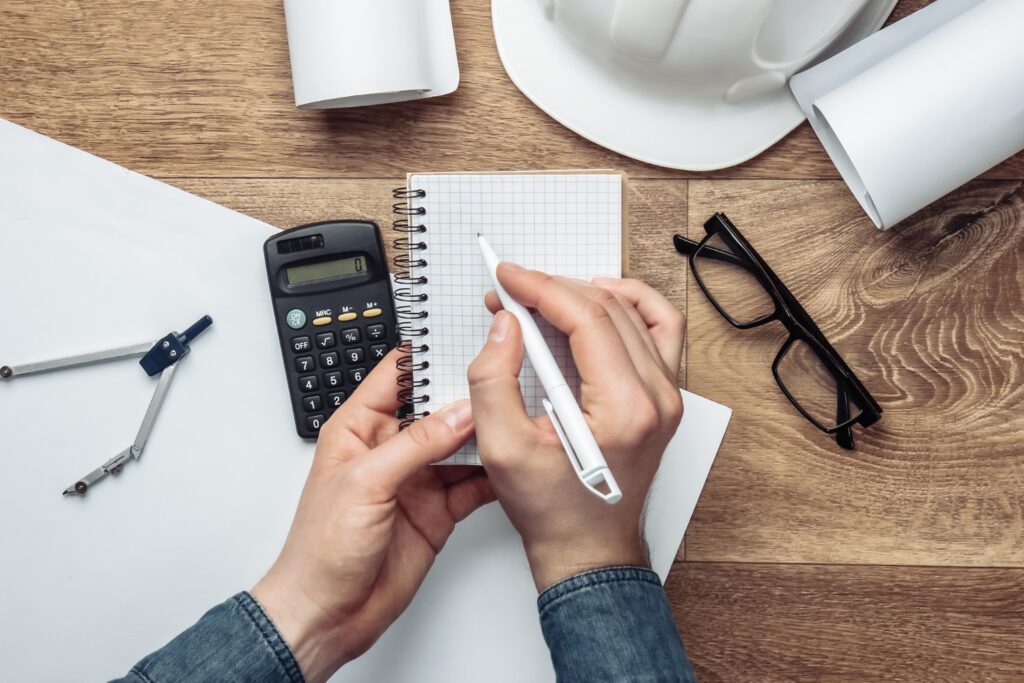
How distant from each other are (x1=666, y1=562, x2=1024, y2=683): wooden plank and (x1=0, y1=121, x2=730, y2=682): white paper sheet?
0.06 metres

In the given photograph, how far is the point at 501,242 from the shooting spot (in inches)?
18.1

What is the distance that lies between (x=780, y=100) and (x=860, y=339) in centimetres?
19

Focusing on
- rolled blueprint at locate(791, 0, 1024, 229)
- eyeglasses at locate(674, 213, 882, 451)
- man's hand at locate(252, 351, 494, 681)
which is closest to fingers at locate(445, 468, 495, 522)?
man's hand at locate(252, 351, 494, 681)

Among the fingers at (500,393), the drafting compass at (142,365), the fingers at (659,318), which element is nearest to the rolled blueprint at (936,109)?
the fingers at (659,318)

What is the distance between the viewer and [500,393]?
377 mm

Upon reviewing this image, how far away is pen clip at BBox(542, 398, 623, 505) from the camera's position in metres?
0.34

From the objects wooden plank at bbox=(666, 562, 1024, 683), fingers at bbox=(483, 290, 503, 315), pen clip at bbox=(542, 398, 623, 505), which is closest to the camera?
pen clip at bbox=(542, 398, 623, 505)

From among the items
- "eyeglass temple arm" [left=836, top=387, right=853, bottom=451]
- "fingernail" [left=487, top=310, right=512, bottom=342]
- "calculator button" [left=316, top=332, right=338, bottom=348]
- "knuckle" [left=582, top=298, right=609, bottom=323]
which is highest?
"knuckle" [left=582, top=298, right=609, bottom=323]

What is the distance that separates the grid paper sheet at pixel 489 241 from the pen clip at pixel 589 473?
0.08m

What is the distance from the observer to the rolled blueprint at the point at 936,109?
1.48ft

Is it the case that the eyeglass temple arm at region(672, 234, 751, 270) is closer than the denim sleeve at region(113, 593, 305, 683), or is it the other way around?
the denim sleeve at region(113, 593, 305, 683)

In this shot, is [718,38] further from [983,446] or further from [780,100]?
[983,446]

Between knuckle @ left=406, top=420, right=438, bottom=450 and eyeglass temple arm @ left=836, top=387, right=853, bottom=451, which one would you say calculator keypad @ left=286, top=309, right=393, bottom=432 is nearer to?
knuckle @ left=406, top=420, right=438, bottom=450

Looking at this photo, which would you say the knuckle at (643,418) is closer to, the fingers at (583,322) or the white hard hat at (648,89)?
the fingers at (583,322)
